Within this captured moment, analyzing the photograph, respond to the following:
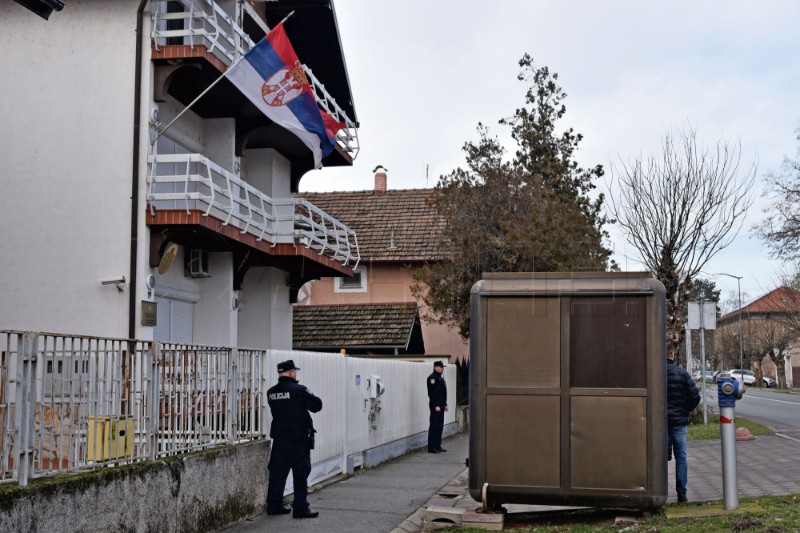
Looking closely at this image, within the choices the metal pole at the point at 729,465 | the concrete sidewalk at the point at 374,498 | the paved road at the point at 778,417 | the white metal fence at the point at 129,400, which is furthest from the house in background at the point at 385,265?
the metal pole at the point at 729,465

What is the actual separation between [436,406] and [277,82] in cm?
737

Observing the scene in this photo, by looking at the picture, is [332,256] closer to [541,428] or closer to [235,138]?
[235,138]

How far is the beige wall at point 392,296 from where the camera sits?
1385 inches

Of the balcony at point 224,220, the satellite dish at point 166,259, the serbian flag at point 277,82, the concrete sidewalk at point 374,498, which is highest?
the serbian flag at point 277,82

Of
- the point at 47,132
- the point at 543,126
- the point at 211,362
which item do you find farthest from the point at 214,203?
the point at 543,126

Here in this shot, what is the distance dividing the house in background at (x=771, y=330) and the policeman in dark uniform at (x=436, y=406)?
50829 millimetres

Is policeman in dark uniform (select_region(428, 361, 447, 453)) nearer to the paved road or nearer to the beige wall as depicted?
the paved road

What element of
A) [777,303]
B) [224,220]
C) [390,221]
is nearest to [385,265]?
[390,221]

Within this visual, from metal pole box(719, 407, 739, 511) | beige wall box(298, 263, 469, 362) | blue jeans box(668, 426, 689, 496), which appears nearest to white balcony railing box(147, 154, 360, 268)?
blue jeans box(668, 426, 689, 496)

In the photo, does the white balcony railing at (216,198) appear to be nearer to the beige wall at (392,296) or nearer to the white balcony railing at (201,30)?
the white balcony railing at (201,30)

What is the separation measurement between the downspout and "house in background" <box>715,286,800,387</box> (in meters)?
56.8

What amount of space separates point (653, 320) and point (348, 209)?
28926mm

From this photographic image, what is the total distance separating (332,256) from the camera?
81.3 ft

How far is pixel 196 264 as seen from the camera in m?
19.9
